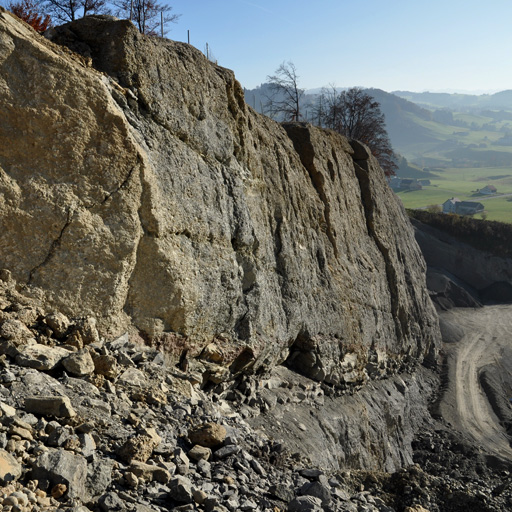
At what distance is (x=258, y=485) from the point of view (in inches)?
283

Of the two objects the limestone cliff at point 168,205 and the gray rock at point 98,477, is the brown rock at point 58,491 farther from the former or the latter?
the limestone cliff at point 168,205

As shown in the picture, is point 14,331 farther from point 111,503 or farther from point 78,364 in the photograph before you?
point 111,503

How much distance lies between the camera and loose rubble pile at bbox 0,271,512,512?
5.36 meters

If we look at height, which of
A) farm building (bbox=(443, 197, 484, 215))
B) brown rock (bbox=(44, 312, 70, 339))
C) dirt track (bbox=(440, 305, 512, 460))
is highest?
farm building (bbox=(443, 197, 484, 215))

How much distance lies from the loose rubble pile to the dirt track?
41.6 feet

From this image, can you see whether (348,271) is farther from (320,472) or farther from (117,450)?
(117,450)

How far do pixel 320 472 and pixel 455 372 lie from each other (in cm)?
2052

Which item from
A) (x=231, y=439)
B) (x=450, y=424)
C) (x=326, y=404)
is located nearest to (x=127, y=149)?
(x=231, y=439)

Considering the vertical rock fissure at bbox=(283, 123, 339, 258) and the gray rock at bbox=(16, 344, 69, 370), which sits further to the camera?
the vertical rock fissure at bbox=(283, 123, 339, 258)

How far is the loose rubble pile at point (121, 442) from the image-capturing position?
5363 millimetres

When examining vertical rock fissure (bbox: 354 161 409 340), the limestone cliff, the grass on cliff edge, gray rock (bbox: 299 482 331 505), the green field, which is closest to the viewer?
gray rock (bbox: 299 482 331 505)

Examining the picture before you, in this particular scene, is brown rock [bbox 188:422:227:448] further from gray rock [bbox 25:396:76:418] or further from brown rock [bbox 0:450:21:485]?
brown rock [bbox 0:450:21:485]

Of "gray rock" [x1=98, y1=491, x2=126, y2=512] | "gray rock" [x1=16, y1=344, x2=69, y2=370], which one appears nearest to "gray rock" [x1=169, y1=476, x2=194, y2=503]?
"gray rock" [x1=98, y1=491, x2=126, y2=512]

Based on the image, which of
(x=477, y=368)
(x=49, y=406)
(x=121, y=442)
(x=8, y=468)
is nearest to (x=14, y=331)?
(x=49, y=406)
